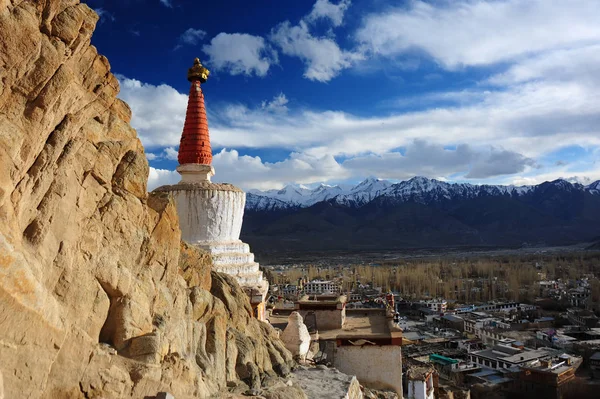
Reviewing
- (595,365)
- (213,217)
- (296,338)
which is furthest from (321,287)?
(296,338)

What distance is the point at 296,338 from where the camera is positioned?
13.6 meters

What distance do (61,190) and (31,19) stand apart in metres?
2.00

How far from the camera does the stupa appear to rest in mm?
15398

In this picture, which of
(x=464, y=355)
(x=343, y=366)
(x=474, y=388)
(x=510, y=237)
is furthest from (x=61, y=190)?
(x=510, y=237)

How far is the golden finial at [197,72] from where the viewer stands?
17.8 meters

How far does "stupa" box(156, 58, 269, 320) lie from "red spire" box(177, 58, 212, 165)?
34 millimetres

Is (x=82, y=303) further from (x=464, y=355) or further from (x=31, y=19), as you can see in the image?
(x=464, y=355)

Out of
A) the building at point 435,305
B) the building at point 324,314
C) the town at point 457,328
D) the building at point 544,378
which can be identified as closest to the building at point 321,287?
the town at point 457,328

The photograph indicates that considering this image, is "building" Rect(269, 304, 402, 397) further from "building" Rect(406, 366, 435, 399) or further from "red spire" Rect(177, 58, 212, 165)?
"red spire" Rect(177, 58, 212, 165)

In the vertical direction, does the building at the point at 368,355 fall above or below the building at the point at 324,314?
below

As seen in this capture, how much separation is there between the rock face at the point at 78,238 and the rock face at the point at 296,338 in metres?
4.89

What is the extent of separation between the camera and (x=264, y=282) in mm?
16062

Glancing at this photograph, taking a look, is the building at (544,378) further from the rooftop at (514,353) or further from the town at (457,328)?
the rooftop at (514,353)

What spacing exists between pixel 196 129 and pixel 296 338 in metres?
8.11
